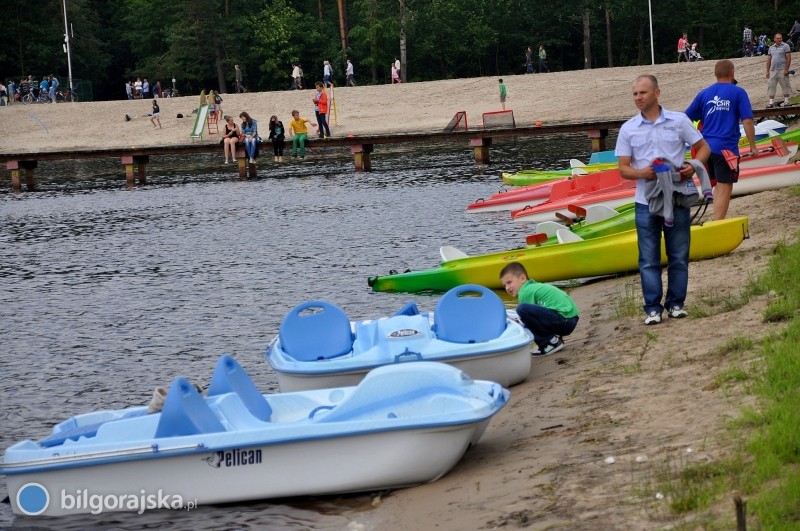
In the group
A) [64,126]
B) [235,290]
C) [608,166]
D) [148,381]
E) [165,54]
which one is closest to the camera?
[148,381]

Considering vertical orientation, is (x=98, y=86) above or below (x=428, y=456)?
above

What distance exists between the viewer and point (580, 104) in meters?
50.1

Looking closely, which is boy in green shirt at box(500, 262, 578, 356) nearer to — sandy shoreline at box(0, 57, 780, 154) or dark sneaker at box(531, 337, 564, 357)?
dark sneaker at box(531, 337, 564, 357)

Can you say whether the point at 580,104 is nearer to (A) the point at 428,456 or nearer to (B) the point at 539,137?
(B) the point at 539,137

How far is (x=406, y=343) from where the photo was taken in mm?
9359

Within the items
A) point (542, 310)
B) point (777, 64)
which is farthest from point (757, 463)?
point (777, 64)

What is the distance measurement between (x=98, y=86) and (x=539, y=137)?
3820cm

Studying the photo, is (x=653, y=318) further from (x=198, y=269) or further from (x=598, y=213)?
(x=198, y=269)

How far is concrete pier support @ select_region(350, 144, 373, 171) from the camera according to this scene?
35.7 metres

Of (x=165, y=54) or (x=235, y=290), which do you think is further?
(x=165, y=54)

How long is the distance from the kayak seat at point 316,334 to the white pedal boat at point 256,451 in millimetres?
1900

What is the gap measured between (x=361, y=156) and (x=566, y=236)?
21.2 meters

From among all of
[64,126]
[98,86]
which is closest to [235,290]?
Result: [64,126]

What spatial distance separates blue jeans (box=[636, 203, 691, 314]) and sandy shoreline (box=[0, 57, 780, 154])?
38.1 metres
